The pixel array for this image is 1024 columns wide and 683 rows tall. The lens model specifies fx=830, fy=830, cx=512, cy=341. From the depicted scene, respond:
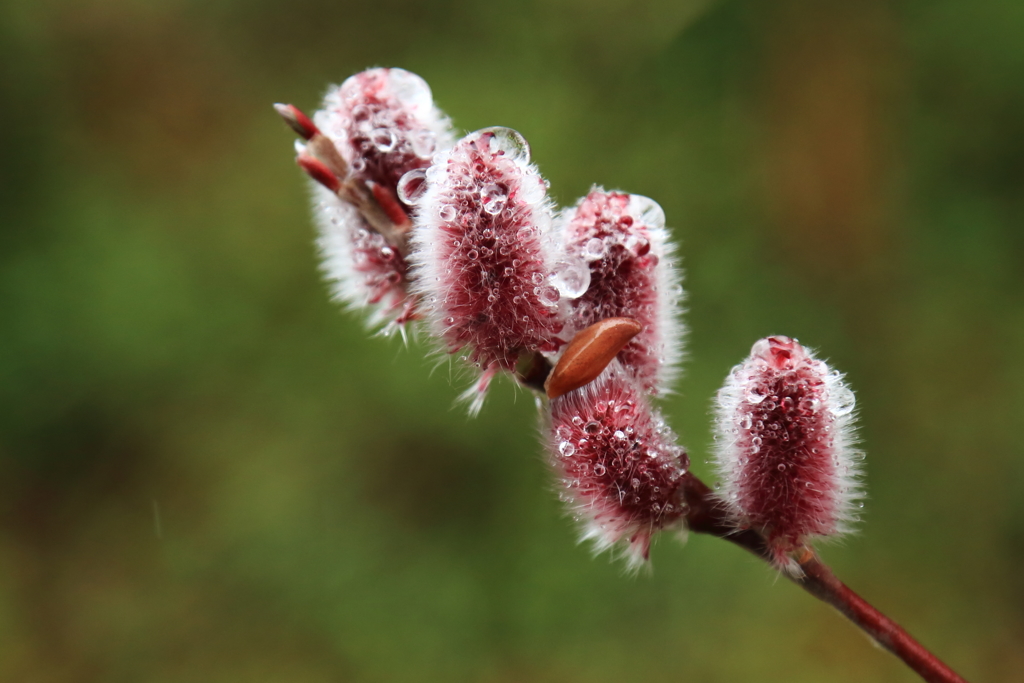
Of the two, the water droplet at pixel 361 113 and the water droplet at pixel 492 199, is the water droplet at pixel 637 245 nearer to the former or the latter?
the water droplet at pixel 492 199

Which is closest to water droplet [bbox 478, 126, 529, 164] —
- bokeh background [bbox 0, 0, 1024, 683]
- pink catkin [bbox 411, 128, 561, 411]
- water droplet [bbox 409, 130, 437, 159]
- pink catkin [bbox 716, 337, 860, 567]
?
pink catkin [bbox 411, 128, 561, 411]

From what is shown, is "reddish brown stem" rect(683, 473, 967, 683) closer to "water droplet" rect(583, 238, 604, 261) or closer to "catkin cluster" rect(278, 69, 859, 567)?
"catkin cluster" rect(278, 69, 859, 567)

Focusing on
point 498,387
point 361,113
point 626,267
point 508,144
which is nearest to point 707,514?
point 626,267

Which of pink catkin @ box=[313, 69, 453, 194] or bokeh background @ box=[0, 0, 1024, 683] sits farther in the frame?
bokeh background @ box=[0, 0, 1024, 683]

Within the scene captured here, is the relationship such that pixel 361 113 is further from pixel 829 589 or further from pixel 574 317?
pixel 829 589

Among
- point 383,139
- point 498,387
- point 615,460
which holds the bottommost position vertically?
point 615,460

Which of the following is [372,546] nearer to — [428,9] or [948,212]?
[428,9]
